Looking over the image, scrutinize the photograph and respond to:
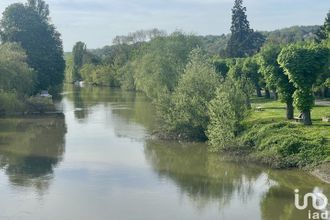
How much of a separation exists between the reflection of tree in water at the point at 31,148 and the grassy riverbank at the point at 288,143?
46.3 ft

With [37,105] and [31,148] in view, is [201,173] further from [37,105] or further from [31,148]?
[37,105]

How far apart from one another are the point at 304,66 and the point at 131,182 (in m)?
15.9

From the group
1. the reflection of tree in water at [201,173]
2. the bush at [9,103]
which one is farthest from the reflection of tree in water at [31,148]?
the reflection of tree in water at [201,173]

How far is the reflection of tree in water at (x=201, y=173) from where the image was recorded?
28.5 metres

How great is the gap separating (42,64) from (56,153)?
42.0m

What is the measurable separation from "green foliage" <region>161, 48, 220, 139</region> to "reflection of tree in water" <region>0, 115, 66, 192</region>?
9.84m

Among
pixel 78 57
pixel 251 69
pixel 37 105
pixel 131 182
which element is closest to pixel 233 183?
pixel 131 182

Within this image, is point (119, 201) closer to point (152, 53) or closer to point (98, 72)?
point (152, 53)

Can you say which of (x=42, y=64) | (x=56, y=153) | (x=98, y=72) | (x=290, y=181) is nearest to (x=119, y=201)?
(x=290, y=181)

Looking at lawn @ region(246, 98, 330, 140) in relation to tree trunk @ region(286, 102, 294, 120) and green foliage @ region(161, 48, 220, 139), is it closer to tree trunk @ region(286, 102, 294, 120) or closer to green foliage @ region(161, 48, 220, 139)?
tree trunk @ region(286, 102, 294, 120)

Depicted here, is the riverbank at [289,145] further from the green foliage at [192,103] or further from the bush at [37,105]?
the bush at [37,105]

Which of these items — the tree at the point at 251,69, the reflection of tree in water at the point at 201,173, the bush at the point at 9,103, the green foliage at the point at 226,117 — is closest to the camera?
the reflection of tree in water at the point at 201,173

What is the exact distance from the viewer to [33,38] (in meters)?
78.1

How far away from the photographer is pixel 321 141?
33.2 meters
